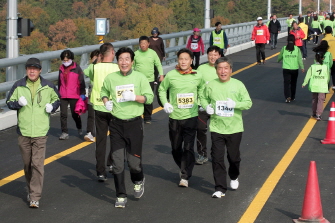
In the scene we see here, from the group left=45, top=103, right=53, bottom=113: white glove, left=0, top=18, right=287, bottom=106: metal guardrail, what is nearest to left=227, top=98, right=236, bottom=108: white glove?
left=45, top=103, right=53, bottom=113: white glove

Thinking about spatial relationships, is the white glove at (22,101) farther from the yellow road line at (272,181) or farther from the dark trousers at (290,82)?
the dark trousers at (290,82)

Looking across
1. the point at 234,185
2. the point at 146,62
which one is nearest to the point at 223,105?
the point at 234,185

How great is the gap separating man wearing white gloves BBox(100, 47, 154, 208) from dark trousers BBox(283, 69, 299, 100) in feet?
28.9

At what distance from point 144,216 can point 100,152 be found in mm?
1725

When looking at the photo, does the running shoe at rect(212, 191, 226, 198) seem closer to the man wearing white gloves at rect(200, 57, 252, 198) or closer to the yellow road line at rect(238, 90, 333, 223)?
the man wearing white gloves at rect(200, 57, 252, 198)

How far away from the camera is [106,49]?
8.95 meters

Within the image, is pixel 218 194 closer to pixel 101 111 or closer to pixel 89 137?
pixel 101 111

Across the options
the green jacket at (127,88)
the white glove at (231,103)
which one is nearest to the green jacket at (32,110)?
the green jacket at (127,88)

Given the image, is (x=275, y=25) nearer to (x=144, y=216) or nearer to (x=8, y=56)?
(x=8, y=56)

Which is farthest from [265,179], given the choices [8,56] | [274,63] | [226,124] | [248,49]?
[248,49]

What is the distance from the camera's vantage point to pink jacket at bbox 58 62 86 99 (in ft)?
37.3

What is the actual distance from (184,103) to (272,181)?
151 cm

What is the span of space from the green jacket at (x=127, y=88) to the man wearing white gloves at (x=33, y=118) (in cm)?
68

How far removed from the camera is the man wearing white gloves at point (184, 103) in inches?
335
